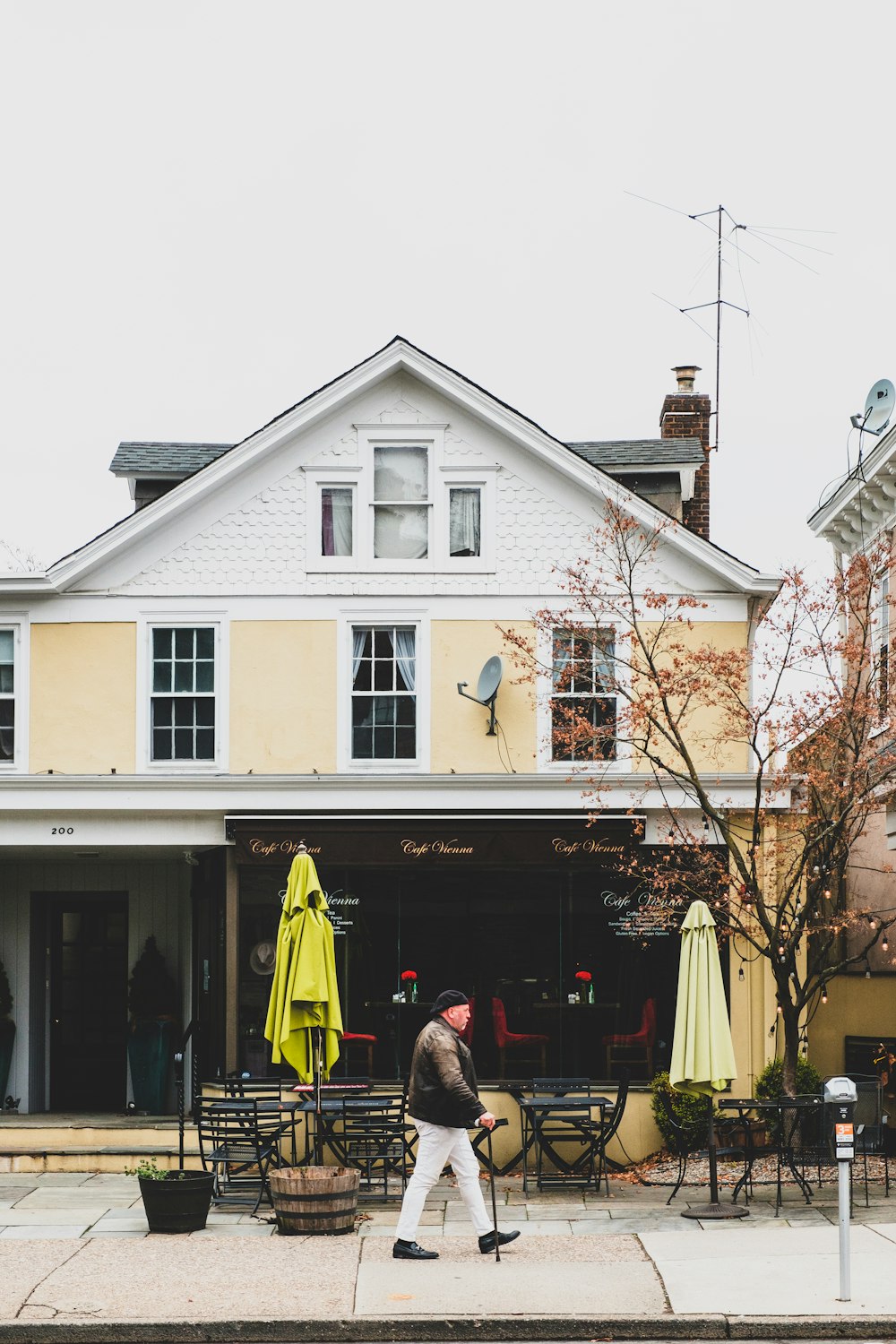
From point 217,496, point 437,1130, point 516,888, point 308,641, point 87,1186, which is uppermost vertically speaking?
point 217,496

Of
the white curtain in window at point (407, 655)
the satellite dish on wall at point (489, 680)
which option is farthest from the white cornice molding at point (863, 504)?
the white curtain in window at point (407, 655)

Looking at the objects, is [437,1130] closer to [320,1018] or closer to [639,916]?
[320,1018]

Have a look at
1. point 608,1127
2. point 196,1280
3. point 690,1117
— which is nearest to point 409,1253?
point 196,1280

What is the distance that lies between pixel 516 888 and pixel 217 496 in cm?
546

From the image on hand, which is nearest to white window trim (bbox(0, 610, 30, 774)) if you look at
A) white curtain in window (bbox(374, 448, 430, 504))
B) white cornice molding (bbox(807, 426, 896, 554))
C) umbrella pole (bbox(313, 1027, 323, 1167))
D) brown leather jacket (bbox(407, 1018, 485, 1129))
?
white curtain in window (bbox(374, 448, 430, 504))

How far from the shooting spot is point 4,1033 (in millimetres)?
19672

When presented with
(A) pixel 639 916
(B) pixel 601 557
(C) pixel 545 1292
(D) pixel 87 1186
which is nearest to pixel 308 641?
(B) pixel 601 557

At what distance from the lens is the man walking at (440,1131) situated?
11.6 m

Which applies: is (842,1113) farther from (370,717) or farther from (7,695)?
(7,695)

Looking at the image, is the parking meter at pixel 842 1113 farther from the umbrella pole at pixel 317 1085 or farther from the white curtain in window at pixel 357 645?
the white curtain in window at pixel 357 645

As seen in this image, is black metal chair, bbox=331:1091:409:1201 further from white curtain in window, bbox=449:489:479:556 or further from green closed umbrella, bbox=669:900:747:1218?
white curtain in window, bbox=449:489:479:556

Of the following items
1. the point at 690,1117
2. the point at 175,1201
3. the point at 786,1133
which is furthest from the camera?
the point at 690,1117

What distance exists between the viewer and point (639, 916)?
17.7 meters

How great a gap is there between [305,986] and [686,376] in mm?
11167
